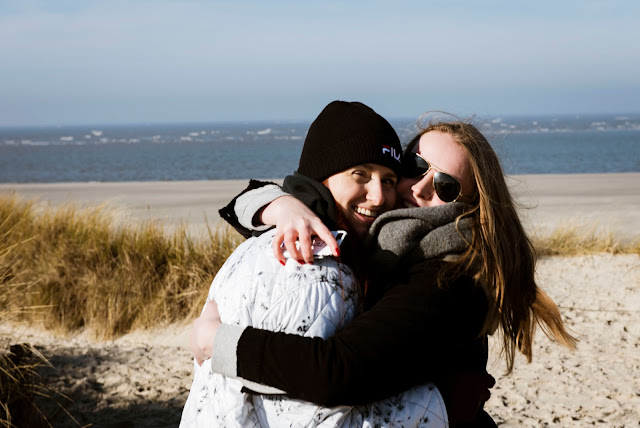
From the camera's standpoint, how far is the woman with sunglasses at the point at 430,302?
1923 millimetres

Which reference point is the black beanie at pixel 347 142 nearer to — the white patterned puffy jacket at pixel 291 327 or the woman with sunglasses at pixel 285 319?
the woman with sunglasses at pixel 285 319

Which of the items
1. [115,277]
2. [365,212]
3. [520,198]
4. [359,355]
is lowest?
[520,198]

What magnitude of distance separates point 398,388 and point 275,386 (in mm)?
337

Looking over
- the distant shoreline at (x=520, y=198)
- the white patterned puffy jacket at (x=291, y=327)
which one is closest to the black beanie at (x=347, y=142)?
the white patterned puffy jacket at (x=291, y=327)

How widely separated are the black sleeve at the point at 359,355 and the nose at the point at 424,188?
1.71 ft

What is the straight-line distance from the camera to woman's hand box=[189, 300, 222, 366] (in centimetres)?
206

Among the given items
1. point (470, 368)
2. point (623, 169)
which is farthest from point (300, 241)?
point (623, 169)

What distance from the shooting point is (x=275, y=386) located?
1934mm

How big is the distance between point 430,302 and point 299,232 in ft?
1.36

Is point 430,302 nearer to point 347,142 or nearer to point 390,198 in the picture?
point 390,198

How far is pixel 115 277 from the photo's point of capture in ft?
23.3

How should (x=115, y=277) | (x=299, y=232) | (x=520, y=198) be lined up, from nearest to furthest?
1. (x=299, y=232)
2. (x=115, y=277)
3. (x=520, y=198)

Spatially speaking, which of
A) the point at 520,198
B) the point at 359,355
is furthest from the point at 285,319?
the point at 520,198

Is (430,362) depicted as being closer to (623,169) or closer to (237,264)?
(237,264)
